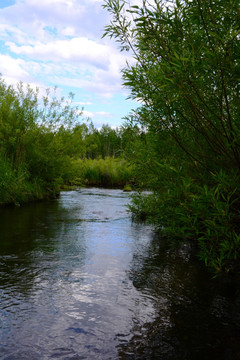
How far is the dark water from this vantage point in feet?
13.0

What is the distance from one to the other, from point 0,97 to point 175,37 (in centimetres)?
1411

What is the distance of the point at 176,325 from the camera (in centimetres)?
454

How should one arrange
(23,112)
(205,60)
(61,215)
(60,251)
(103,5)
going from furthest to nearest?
(23,112)
(61,215)
(60,251)
(103,5)
(205,60)

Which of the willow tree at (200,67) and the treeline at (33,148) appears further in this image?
the treeline at (33,148)

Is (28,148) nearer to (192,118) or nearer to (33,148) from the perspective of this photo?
(33,148)

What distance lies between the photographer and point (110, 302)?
17.0ft

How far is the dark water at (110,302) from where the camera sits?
13.0 feet

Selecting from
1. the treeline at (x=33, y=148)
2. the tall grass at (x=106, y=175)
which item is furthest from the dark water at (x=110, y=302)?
the tall grass at (x=106, y=175)

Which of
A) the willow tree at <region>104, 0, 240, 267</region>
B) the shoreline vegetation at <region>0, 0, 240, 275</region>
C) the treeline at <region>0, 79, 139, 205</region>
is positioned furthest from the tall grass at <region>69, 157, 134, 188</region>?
the willow tree at <region>104, 0, 240, 267</region>

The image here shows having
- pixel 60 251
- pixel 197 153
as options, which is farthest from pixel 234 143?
pixel 60 251

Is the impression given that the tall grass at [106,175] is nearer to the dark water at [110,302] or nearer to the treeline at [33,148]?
the treeline at [33,148]

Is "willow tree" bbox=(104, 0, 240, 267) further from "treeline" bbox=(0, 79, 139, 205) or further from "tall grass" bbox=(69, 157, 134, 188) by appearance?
"tall grass" bbox=(69, 157, 134, 188)

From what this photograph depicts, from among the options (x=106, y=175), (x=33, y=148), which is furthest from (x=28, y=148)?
(x=106, y=175)

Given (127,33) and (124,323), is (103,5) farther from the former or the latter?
(124,323)
